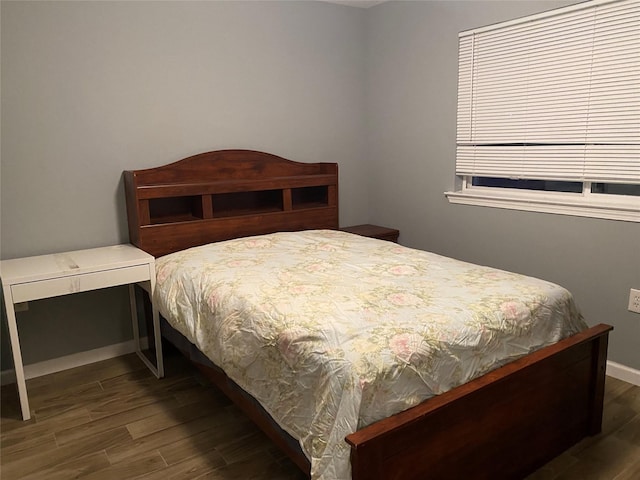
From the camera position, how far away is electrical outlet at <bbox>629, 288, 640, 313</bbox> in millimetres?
2518

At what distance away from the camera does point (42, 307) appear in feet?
9.00

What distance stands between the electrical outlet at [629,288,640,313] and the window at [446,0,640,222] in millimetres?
368

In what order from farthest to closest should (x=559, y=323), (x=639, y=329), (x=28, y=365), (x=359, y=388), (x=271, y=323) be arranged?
(x=28, y=365)
(x=639, y=329)
(x=559, y=323)
(x=271, y=323)
(x=359, y=388)

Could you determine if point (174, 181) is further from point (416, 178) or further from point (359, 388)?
point (359, 388)

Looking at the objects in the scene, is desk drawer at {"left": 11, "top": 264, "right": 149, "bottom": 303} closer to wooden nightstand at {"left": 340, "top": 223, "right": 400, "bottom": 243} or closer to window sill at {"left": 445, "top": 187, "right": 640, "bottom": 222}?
wooden nightstand at {"left": 340, "top": 223, "right": 400, "bottom": 243}

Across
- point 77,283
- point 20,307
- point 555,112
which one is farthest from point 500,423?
point 20,307

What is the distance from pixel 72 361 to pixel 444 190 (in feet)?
8.38

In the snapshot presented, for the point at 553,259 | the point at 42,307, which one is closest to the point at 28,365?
the point at 42,307

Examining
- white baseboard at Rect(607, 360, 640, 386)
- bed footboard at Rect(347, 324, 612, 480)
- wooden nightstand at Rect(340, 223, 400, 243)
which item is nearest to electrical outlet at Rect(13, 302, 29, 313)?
bed footboard at Rect(347, 324, 612, 480)

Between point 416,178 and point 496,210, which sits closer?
point 496,210

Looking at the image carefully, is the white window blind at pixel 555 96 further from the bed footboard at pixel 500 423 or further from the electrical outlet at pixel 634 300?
the bed footboard at pixel 500 423

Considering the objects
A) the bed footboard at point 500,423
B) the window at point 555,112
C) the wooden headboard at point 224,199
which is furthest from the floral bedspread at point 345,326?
the window at point 555,112

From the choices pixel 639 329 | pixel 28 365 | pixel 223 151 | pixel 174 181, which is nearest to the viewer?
pixel 639 329

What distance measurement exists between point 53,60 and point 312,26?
1.71m
